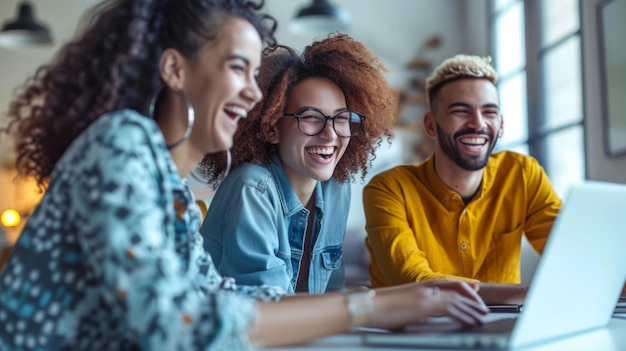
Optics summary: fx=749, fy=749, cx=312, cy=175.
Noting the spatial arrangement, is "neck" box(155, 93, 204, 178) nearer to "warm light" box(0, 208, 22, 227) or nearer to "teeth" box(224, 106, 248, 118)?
"teeth" box(224, 106, 248, 118)

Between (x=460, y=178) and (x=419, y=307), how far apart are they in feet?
4.34

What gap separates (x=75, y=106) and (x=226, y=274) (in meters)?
0.76

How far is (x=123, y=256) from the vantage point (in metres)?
0.79

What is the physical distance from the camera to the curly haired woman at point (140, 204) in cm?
80

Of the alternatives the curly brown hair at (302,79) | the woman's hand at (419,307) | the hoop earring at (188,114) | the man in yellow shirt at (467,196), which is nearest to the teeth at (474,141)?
the man in yellow shirt at (467,196)

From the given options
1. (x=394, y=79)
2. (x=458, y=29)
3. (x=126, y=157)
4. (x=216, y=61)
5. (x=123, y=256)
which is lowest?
(x=123, y=256)

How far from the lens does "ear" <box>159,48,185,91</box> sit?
3.53ft

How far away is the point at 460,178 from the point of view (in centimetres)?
230

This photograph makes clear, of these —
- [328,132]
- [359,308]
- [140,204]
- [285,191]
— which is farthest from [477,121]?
[140,204]

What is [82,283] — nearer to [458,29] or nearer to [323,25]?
[323,25]

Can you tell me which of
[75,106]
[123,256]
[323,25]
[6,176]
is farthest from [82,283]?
[6,176]

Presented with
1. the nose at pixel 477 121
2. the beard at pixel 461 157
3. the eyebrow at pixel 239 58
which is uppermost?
the eyebrow at pixel 239 58

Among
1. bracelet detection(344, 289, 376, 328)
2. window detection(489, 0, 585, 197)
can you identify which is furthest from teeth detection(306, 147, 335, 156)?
window detection(489, 0, 585, 197)

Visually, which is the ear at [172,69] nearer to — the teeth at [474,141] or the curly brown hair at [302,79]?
the curly brown hair at [302,79]
